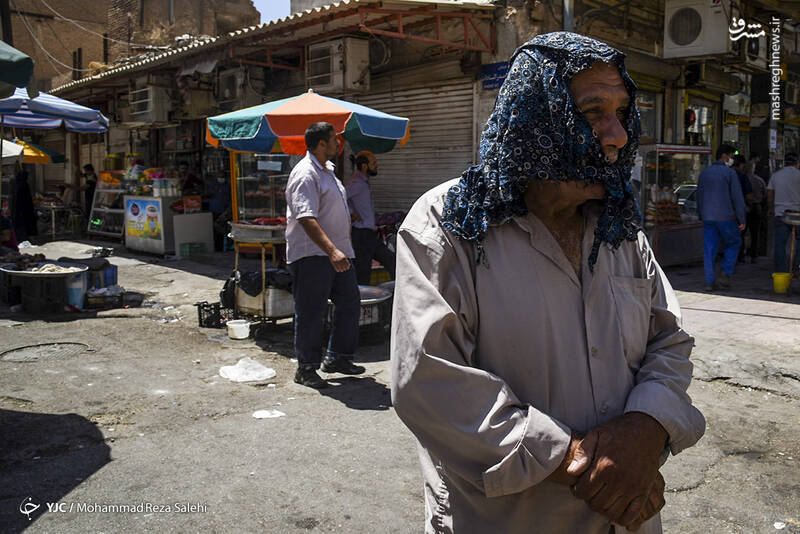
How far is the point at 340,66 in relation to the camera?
11.1 meters

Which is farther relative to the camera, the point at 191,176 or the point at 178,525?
the point at 191,176

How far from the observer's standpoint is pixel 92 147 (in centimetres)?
2080

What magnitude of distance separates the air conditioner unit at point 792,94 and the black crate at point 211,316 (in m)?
15.6

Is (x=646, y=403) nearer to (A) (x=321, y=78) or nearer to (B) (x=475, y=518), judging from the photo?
(B) (x=475, y=518)

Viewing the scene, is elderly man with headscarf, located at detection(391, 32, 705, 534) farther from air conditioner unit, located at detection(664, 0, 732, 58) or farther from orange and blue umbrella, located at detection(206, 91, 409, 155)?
air conditioner unit, located at detection(664, 0, 732, 58)

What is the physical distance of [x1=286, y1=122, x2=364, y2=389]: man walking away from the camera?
5.06m

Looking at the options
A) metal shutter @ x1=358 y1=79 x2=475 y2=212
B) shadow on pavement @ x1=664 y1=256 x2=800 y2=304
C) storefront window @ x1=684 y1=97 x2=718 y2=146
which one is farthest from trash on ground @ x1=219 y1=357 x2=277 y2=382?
storefront window @ x1=684 y1=97 x2=718 y2=146

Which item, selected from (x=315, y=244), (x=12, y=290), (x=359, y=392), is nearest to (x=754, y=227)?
(x=359, y=392)

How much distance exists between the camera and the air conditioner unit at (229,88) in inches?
524

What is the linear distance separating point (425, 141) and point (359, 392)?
6.66 meters

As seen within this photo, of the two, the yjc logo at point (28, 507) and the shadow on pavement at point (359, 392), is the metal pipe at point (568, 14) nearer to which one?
the shadow on pavement at point (359, 392)

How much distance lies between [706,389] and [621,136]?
4.50 meters

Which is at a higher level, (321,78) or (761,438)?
(321,78)

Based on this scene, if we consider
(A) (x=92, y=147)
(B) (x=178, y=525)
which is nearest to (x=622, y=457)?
(B) (x=178, y=525)
